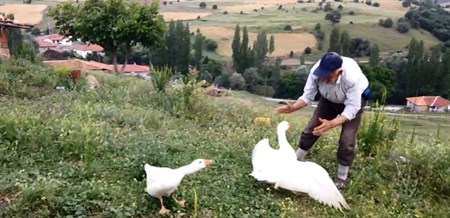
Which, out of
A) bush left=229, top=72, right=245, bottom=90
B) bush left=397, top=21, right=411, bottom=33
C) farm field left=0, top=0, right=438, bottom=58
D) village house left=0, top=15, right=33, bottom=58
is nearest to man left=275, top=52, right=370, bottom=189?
village house left=0, top=15, right=33, bottom=58

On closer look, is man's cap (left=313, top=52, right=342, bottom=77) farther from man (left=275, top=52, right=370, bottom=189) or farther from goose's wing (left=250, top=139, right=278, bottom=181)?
goose's wing (left=250, top=139, right=278, bottom=181)

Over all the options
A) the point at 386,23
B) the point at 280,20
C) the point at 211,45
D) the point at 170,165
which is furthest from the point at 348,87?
the point at 280,20

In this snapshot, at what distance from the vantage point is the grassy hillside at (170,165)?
360 cm

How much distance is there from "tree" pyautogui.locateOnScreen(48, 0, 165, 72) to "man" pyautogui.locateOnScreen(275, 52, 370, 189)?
9.09 metres

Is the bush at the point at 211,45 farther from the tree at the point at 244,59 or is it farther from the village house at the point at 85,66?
the village house at the point at 85,66

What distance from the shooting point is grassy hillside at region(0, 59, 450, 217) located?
3.60 metres

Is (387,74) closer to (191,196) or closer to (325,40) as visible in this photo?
(325,40)

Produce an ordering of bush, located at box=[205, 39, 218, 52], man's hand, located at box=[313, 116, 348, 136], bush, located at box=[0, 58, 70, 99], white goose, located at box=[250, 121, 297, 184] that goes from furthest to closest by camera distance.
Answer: bush, located at box=[205, 39, 218, 52] → bush, located at box=[0, 58, 70, 99] → white goose, located at box=[250, 121, 297, 184] → man's hand, located at box=[313, 116, 348, 136]

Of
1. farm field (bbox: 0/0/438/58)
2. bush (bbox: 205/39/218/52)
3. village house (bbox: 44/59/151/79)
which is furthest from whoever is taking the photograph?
farm field (bbox: 0/0/438/58)

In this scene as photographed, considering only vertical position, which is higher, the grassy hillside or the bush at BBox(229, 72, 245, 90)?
the grassy hillside

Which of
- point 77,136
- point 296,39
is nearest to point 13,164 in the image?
point 77,136

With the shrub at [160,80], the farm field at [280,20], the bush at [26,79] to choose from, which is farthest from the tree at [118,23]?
the farm field at [280,20]

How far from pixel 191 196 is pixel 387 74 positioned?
29.7 meters

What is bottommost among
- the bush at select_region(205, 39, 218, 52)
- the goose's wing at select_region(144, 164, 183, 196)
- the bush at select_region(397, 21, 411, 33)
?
the bush at select_region(205, 39, 218, 52)
